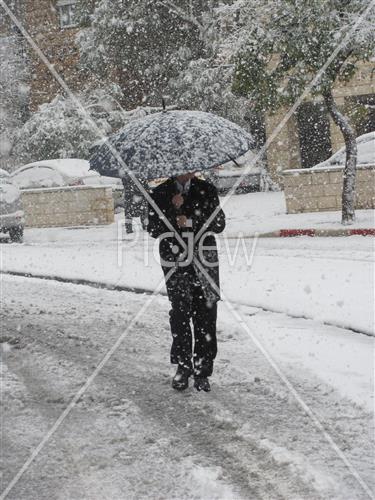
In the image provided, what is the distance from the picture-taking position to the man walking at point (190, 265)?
17.9ft

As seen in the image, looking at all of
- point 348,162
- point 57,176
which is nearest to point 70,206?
point 57,176

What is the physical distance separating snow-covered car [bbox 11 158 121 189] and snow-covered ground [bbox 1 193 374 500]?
945 centimetres

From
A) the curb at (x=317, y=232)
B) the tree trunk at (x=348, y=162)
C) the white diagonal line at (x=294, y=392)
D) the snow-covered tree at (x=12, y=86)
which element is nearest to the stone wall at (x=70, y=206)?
the curb at (x=317, y=232)

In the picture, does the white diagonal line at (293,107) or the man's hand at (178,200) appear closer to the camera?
the man's hand at (178,200)

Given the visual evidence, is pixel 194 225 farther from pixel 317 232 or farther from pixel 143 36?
pixel 143 36

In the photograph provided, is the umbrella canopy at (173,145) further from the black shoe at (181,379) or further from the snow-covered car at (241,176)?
the snow-covered car at (241,176)

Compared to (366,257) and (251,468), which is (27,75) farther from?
(251,468)

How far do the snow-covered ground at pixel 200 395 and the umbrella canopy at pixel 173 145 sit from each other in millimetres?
1703

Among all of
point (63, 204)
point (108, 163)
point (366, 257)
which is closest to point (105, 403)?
point (108, 163)

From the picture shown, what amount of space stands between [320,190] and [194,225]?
1168cm

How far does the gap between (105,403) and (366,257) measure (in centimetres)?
658

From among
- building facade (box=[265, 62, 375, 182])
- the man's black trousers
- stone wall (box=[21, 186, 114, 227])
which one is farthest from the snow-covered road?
building facade (box=[265, 62, 375, 182])

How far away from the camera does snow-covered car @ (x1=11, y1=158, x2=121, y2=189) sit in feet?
66.3

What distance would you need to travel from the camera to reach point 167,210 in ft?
17.9
